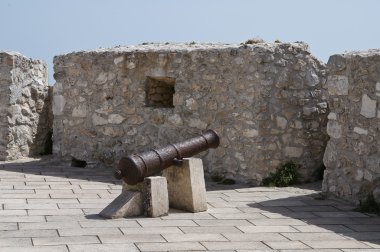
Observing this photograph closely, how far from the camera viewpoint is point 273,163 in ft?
24.8

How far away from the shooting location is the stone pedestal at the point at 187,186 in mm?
5988

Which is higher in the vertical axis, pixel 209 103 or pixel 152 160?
pixel 209 103

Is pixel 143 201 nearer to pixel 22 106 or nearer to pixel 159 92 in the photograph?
pixel 159 92

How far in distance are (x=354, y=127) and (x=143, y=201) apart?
7.78 ft

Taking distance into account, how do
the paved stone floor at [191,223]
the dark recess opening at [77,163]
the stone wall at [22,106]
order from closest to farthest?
the paved stone floor at [191,223]
the dark recess opening at [77,163]
the stone wall at [22,106]

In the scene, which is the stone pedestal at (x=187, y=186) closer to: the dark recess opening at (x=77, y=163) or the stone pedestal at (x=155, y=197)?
the stone pedestal at (x=155, y=197)

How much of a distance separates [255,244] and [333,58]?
283 cm

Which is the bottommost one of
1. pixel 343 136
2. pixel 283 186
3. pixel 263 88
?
pixel 283 186

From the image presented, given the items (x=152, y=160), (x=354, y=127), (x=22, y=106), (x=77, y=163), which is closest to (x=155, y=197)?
(x=152, y=160)

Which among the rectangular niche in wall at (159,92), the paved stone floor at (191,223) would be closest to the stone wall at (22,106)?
the paved stone floor at (191,223)

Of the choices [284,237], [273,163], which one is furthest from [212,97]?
[284,237]

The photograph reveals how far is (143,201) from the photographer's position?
5.78 meters

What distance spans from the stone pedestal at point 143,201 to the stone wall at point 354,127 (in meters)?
2.03

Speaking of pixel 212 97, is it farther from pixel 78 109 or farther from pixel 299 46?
pixel 78 109
